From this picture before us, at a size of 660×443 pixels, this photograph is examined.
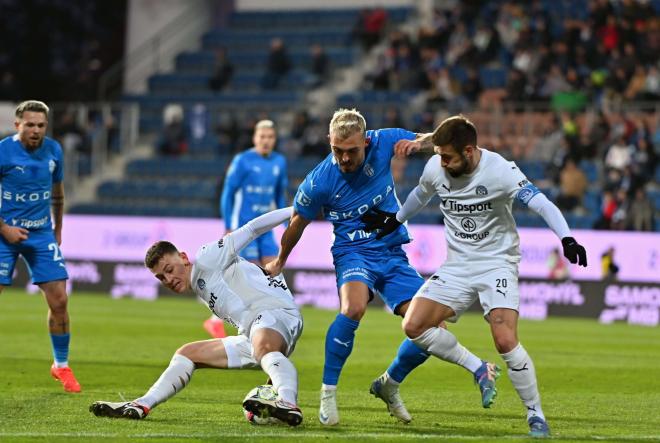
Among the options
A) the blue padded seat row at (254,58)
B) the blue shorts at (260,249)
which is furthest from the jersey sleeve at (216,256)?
the blue padded seat row at (254,58)

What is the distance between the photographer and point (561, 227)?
760cm

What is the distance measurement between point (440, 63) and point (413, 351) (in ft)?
66.0

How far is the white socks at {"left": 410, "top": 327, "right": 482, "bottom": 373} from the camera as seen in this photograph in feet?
27.3

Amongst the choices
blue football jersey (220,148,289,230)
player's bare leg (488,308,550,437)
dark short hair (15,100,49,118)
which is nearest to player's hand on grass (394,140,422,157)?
player's bare leg (488,308,550,437)

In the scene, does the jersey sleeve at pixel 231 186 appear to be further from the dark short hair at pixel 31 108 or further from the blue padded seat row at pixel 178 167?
the blue padded seat row at pixel 178 167

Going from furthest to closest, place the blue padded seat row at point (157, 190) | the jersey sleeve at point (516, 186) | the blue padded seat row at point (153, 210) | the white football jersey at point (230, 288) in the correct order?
the blue padded seat row at point (157, 190), the blue padded seat row at point (153, 210), the white football jersey at point (230, 288), the jersey sleeve at point (516, 186)

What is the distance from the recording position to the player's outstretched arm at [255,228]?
27.7 feet

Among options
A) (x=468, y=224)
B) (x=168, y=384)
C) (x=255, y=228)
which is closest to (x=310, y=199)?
(x=255, y=228)

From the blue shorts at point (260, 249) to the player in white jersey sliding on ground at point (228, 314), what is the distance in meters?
6.06

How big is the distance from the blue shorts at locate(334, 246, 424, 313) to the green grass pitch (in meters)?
0.88

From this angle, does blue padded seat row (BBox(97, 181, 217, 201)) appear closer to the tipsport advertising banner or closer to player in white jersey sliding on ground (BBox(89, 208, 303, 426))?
the tipsport advertising banner

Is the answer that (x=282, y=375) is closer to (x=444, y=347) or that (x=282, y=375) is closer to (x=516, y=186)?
(x=444, y=347)

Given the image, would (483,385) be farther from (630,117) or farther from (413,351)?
(630,117)

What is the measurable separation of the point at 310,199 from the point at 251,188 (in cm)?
620
